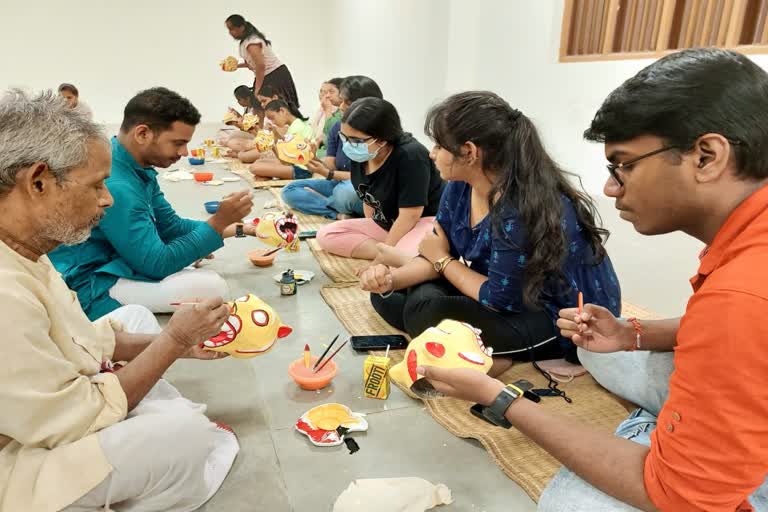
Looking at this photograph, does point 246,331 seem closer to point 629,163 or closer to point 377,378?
point 377,378

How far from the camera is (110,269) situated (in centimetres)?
233

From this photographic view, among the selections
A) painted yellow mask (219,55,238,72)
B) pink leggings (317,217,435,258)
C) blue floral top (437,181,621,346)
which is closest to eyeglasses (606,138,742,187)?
blue floral top (437,181,621,346)

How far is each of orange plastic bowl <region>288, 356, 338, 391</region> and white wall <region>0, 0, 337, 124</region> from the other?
8750 mm

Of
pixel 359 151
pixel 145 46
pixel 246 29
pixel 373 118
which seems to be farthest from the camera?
pixel 145 46

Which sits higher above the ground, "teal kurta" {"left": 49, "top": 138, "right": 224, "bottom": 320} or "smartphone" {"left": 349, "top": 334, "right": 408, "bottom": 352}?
"teal kurta" {"left": 49, "top": 138, "right": 224, "bottom": 320}

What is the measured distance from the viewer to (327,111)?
5.38 m

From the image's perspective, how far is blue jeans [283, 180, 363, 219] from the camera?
408 centimetres

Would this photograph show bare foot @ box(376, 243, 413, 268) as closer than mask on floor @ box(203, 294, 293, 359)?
No

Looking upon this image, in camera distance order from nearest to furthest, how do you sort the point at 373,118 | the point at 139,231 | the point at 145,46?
1. the point at 139,231
2. the point at 373,118
3. the point at 145,46

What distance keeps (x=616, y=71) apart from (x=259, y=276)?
2.43 metres

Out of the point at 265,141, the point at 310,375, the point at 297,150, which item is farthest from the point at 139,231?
the point at 265,141

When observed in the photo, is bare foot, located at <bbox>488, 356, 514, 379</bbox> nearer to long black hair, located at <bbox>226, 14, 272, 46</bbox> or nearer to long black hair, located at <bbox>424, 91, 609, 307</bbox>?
long black hair, located at <bbox>424, 91, 609, 307</bbox>

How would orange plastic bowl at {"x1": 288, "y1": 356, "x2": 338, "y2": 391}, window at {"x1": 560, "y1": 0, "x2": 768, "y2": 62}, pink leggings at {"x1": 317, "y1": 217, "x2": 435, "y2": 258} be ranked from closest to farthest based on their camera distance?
orange plastic bowl at {"x1": 288, "y1": 356, "x2": 338, "y2": 391} < window at {"x1": 560, "y1": 0, "x2": 768, "y2": 62} < pink leggings at {"x1": 317, "y1": 217, "x2": 435, "y2": 258}

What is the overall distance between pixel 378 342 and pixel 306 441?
69 cm
